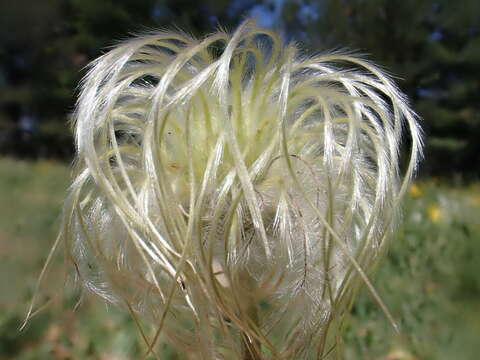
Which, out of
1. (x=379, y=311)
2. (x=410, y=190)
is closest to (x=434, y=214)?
(x=410, y=190)

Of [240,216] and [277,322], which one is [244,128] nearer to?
[240,216]

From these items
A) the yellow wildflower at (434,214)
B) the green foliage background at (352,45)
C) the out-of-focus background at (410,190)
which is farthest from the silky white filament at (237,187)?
the green foliage background at (352,45)

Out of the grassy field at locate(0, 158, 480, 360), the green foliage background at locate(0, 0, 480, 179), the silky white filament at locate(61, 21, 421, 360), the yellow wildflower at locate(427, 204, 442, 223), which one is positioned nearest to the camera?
the silky white filament at locate(61, 21, 421, 360)

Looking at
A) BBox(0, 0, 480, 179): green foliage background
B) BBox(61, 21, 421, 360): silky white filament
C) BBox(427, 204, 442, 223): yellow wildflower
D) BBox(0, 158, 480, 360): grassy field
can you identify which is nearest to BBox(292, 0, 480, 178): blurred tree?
BBox(0, 0, 480, 179): green foliage background

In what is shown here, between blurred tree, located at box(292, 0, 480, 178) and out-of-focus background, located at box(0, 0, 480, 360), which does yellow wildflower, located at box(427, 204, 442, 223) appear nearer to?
out-of-focus background, located at box(0, 0, 480, 360)

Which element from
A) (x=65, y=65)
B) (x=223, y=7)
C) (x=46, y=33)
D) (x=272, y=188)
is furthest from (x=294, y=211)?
(x=46, y=33)

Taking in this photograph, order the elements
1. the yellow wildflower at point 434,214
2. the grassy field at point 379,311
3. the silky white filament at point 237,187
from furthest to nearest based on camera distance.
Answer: the yellow wildflower at point 434,214 < the grassy field at point 379,311 < the silky white filament at point 237,187

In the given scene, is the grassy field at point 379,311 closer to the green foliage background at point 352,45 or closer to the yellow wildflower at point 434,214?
the yellow wildflower at point 434,214
